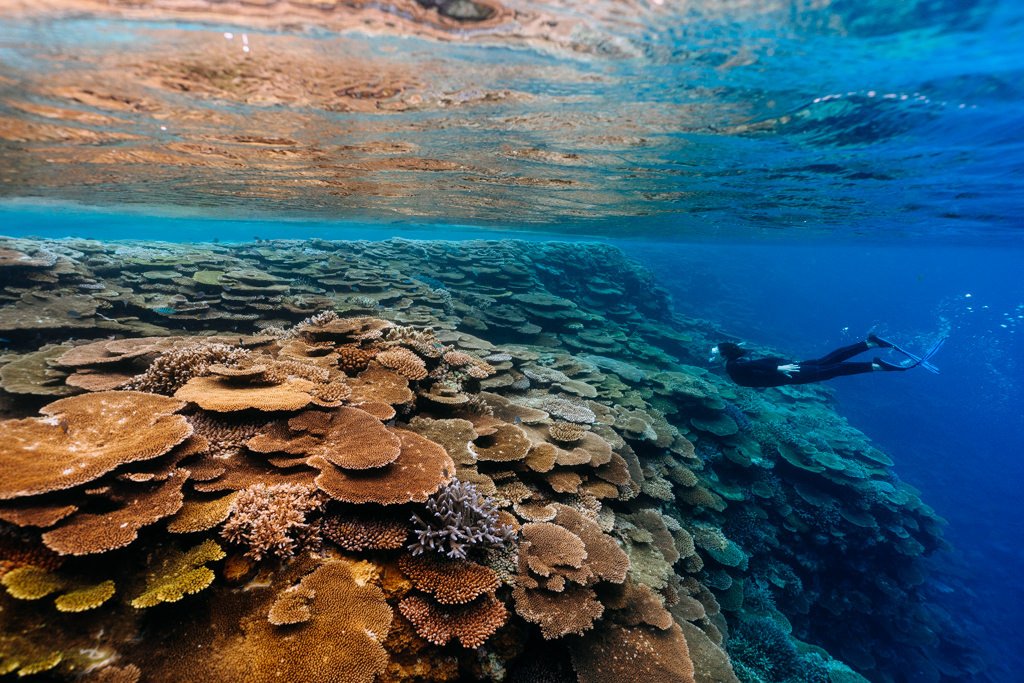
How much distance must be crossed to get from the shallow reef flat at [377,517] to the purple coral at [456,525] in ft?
0.11

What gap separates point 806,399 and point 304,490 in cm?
2440

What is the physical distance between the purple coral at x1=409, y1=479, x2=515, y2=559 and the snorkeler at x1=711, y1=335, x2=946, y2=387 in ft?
36.2

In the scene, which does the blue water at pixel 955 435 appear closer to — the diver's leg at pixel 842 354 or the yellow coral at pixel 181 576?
the diver's leg at pixel 842 354

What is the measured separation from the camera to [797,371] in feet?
38.9

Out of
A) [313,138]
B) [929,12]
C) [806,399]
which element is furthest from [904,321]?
[313,138]

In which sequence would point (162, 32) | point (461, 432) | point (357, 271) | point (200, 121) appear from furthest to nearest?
point (357, 271) < point (200, 121) < point (162, 32) < point (461, 432)

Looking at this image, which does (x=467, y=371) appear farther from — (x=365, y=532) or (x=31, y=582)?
(x=31, y=582)

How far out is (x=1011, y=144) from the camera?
408 inches

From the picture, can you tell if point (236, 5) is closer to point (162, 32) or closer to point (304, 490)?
point (162, 32)

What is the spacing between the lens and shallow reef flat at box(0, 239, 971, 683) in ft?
8.71

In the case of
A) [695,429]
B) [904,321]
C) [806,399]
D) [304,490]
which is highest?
[304,490]

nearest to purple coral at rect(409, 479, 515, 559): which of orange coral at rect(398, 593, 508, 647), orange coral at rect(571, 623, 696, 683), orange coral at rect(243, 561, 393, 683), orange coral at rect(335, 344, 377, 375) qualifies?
orange coral at rect(398, 593, 508, 647)

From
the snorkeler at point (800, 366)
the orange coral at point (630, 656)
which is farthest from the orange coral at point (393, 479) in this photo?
the snorkeler at point (800, 366)

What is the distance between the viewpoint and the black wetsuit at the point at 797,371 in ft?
39.2
